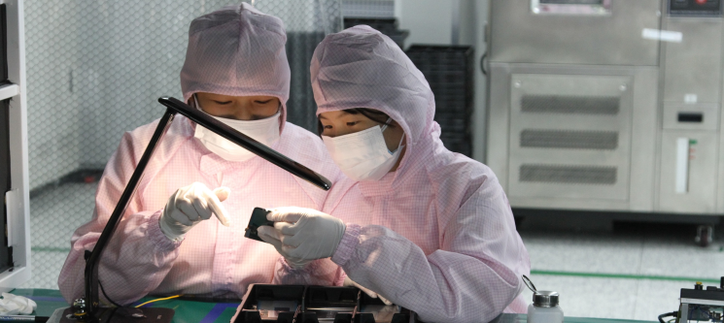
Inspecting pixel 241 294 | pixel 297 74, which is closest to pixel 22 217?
pixel 241 294

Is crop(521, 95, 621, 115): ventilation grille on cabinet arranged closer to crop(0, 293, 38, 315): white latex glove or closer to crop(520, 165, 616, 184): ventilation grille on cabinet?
crop(520, 165, 616, 184): ventilation grille on cabinet

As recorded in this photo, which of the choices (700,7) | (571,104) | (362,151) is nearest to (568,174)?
(571,104)

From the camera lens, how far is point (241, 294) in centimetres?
168

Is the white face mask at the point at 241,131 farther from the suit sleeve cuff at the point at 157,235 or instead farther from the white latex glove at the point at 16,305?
the white latex glove at the point at 16,305

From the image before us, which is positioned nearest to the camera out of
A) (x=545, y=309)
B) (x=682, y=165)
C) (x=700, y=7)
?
(x=545, y=309)

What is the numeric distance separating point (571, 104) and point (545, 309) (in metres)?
2.74

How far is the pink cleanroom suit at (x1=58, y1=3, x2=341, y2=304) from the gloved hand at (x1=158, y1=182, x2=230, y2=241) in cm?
12

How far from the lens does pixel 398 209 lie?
5.37ft

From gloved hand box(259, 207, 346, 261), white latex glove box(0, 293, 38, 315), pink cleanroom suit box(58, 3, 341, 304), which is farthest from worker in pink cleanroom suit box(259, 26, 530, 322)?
white latex glove box(0, 293, 38, 315)

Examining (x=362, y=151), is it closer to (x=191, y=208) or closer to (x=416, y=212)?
(x=416, y=212)

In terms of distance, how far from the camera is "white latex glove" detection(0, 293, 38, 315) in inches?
60.6

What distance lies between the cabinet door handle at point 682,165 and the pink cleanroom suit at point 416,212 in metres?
2.52

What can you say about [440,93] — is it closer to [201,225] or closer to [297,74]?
[297,74]

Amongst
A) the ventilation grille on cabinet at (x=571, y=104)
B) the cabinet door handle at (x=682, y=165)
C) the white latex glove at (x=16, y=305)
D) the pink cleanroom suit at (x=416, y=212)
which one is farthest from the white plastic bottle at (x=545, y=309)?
the cabinet door handle at (x=682, y=165)
